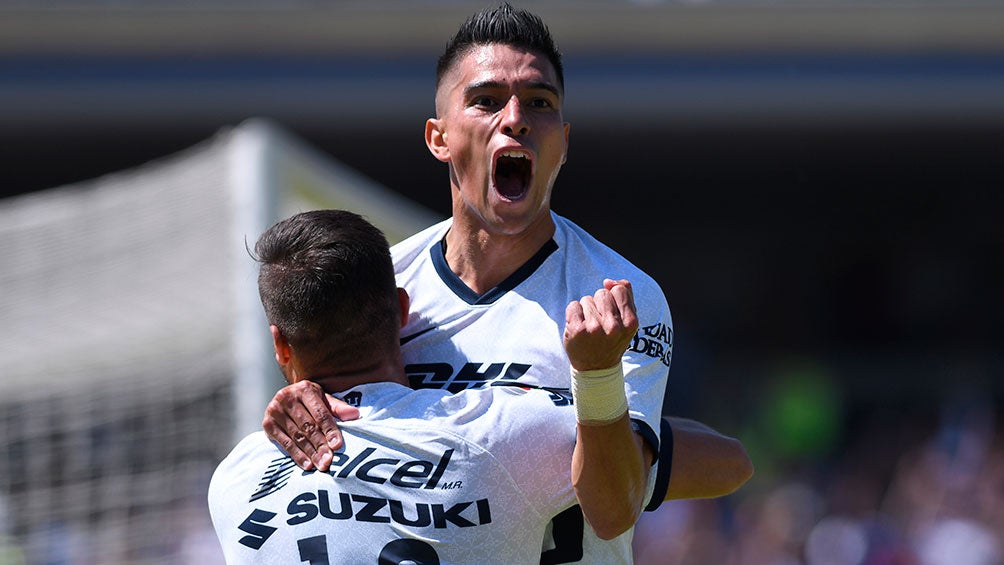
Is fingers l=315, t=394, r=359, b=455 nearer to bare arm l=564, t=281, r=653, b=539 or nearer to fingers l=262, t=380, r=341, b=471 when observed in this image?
fingers l=262, t=380, r=341, b=471

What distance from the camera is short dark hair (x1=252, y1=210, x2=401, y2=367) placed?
113 inches

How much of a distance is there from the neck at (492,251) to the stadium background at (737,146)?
10321 mm

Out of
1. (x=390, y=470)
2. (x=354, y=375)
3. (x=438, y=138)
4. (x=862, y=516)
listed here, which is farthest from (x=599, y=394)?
(x=862, y=516)

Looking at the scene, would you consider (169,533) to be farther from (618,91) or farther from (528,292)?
(618,91)

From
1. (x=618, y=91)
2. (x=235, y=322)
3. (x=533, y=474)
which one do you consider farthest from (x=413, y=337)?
(x=618, y=91)

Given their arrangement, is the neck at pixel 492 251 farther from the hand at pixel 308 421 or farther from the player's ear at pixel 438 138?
the hand at pixel 308 421

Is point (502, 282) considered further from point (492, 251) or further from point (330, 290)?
point (330, 290)

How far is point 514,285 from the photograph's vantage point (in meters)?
3.12

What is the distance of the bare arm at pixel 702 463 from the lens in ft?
10.1

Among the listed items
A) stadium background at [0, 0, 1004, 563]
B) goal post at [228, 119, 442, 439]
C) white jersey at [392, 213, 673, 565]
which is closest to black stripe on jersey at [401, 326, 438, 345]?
white jersey at [392, 213, 673, 565]

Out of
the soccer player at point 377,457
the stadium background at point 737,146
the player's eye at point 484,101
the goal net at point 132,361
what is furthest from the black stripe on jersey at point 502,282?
the stadium background at point 737,146

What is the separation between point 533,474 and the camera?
276 cm

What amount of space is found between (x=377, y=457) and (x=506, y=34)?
1.00 m

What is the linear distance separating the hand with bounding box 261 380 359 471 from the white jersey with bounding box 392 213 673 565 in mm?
286
